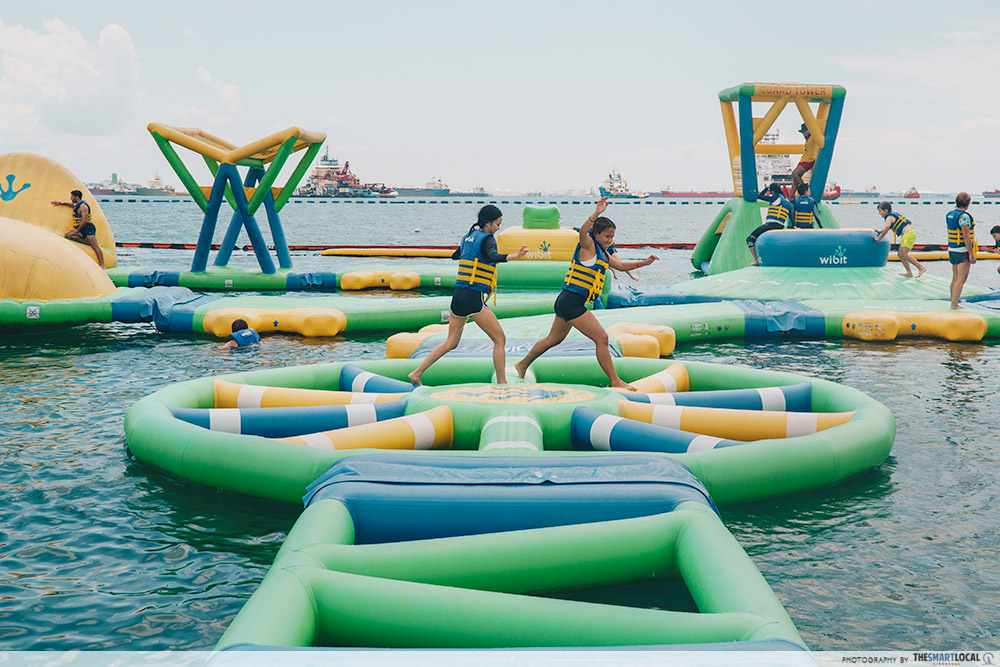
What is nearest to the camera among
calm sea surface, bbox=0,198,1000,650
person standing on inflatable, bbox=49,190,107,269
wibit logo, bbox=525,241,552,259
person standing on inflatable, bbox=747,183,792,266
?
calm sea surface, bbox=0,198,1000,650

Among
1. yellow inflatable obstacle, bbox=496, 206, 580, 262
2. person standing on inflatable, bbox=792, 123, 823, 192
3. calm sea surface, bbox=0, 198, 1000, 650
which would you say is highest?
person standing on inflatable, bbox=792, 123, 823, 192

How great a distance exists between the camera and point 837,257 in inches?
564

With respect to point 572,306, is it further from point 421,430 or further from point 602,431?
point 421,430

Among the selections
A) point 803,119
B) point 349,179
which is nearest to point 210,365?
point 803,119

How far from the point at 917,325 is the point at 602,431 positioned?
316 inches

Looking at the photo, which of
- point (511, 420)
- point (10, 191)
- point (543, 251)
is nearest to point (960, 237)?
point (543, 251)

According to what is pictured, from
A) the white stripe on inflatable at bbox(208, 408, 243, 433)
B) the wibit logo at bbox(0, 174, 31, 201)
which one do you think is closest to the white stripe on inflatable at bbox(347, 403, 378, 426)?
the white stripe on inflatable at bbox(208, 408, 243, 433)

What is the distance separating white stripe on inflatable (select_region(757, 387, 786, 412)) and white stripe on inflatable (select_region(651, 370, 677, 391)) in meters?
0.79

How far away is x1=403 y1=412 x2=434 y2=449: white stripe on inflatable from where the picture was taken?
5512 mm

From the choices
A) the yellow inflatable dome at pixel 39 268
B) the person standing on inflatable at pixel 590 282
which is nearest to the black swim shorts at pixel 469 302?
the person standing on inflatable at pixel 590 282

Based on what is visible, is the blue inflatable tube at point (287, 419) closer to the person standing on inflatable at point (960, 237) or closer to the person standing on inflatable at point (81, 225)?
the person standing on inflatable at point (960, 237)

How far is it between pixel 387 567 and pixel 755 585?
146 centimetres

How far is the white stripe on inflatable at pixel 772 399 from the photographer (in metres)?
6.55

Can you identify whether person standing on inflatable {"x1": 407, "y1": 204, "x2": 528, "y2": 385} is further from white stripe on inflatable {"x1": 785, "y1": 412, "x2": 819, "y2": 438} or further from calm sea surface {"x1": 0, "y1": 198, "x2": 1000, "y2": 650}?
calm sea surface {"x1": 0, "y1": 198, "x2": 1000, "y2": 650}
